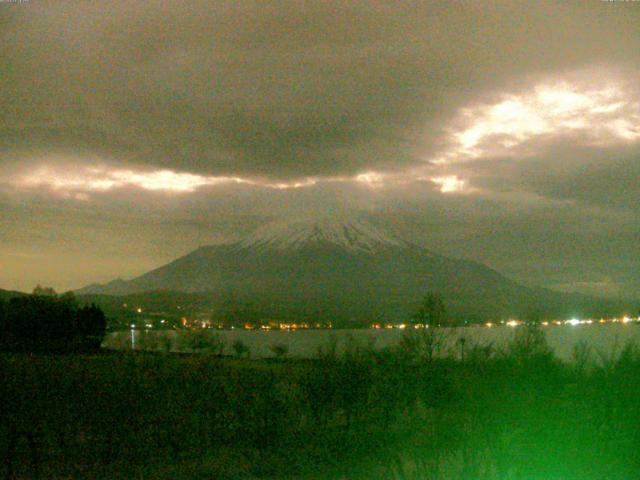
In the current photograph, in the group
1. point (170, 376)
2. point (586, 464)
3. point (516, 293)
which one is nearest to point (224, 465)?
point (586, 464)

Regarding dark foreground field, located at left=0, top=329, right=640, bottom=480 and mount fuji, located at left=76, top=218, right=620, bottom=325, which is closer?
dark foreground field, located at left=0, top=329, right=640, bottom=480

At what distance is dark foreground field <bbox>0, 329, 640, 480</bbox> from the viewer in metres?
12.5

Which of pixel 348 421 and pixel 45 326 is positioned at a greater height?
pixel 45 326

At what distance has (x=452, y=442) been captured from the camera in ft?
46.6

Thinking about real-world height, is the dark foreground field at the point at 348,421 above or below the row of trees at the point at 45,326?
below

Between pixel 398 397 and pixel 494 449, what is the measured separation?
22.5ft

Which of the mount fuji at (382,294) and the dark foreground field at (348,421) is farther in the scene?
the mount fuji at (382,294)

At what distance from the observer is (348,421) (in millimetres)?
17266

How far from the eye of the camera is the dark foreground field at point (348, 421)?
1245cm

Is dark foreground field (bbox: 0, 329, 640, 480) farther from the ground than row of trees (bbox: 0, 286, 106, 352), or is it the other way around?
row of trees (bbox: 0, 286, 106, 352)

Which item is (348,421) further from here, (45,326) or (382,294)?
(382,294)

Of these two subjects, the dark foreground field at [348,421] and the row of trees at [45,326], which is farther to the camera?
the row of trees at [45,326]

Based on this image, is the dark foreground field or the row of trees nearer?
the dark foreground field

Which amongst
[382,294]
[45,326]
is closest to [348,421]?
[45,326]
